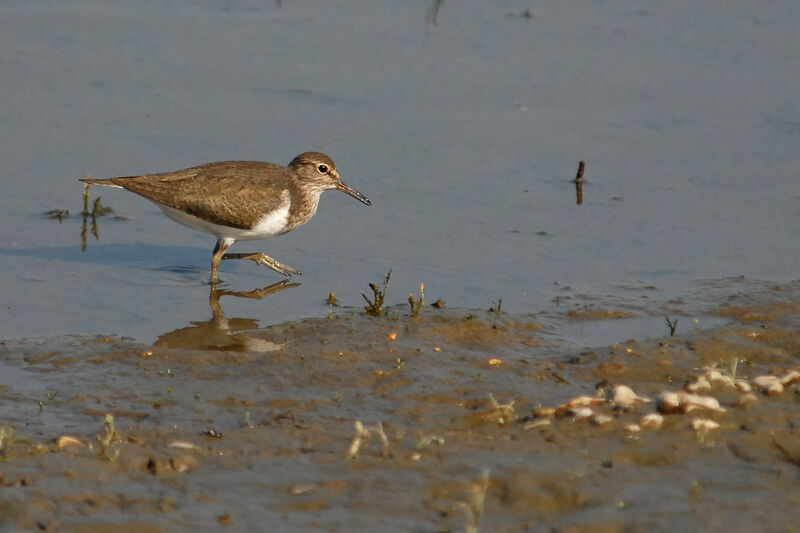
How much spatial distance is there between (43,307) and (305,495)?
4.18 meters

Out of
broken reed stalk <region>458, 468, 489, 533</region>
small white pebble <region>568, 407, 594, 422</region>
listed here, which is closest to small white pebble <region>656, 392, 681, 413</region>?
small white pebble <region>568, 407, 594, 422</region>

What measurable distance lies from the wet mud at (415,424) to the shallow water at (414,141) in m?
0.71

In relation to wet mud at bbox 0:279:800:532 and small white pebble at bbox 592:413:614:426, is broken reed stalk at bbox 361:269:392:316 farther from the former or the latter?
small white pebble at bbox 592:413:614:426

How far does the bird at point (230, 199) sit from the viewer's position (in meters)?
9.74

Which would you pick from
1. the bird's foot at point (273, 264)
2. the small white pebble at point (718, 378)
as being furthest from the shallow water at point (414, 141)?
the small white pebble at point (718, 378)

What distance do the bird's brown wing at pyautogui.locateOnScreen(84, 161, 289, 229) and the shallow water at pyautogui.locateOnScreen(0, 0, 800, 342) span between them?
0.59 metres

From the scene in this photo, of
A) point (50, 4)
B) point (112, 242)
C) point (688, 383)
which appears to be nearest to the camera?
point (688, 383)

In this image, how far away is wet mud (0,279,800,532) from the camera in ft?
17.3

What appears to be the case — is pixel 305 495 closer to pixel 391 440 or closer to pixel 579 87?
pixel 391 440

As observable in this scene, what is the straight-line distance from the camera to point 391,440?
6.11 metres

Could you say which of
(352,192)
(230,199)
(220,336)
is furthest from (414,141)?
(220,336)

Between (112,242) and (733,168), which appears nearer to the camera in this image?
(112,242)

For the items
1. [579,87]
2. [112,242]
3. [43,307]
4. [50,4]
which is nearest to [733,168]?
[579,87]

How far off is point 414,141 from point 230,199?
292cm
